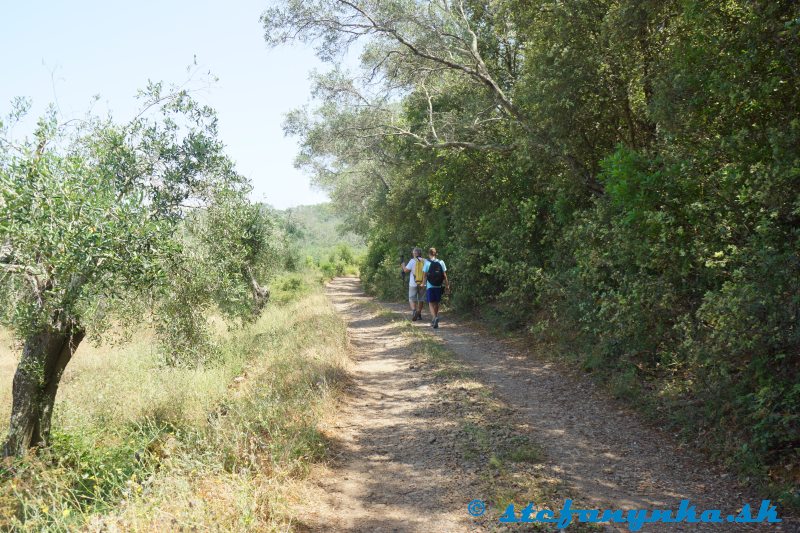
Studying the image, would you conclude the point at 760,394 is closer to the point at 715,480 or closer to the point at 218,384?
the point at 715,480

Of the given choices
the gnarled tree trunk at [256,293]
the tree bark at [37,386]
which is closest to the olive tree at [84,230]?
the tree bark at [37,386]

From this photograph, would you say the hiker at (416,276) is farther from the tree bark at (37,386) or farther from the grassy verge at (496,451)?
the tree bark at (37,386)

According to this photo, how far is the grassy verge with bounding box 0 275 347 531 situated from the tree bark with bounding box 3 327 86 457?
0.38 meters

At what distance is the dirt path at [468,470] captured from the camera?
4.88 m

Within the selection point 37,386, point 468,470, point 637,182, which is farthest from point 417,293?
point 468,470

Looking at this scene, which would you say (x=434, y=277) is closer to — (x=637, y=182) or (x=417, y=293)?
(x=417, y=293)

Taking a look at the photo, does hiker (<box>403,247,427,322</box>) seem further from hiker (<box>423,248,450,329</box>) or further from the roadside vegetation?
the roadside vegetation

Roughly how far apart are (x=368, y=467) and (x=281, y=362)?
15.0 ft

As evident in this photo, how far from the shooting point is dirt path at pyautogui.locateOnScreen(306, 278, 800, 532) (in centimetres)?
488

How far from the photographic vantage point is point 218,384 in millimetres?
9430

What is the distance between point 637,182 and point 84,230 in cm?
727

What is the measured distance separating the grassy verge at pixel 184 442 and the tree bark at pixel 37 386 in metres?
0.38

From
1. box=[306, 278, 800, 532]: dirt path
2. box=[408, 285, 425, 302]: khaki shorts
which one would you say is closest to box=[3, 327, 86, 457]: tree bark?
box=[306, 278, 800, 532]: dirt path

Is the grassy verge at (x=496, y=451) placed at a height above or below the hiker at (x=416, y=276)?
below
